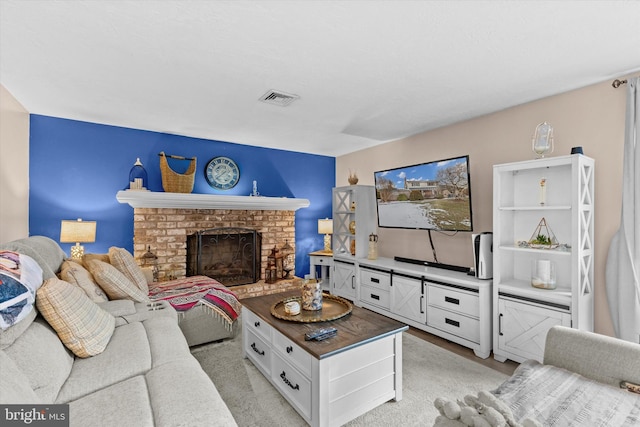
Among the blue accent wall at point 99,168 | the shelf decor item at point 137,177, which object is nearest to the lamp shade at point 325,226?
the blue accent wall at point 99,168

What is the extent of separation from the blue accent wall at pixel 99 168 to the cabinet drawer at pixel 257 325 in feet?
7.22

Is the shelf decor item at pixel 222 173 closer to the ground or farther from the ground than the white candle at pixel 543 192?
farther from the ground

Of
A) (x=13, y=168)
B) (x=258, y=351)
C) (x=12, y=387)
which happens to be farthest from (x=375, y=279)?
(x=13, y=168)

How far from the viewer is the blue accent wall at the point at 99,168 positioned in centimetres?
326

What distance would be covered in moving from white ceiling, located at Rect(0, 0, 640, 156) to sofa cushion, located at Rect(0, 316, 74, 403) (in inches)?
63.2

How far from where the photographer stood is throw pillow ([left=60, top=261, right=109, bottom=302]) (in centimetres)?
210

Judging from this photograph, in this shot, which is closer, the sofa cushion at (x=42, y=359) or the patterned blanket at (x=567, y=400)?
the patterned blanket at (x=567, y=400)

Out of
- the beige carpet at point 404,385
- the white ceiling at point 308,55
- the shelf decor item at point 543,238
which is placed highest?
the white ceiling at point 308,55

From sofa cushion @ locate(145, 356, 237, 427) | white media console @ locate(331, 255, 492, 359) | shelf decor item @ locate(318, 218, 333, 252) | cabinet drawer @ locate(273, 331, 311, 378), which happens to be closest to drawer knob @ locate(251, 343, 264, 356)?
cabinet drawer @ locate(273, 331, 311, 378)

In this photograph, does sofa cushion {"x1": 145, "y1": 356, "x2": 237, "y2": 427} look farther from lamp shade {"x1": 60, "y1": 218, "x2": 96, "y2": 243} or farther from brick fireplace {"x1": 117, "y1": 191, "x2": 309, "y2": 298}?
brick fireplace {"x1": 117, "y1": 191, "x2": 309, "y2": 298}

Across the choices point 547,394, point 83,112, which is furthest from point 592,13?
point 83,112

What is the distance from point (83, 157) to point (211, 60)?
8.09 feet

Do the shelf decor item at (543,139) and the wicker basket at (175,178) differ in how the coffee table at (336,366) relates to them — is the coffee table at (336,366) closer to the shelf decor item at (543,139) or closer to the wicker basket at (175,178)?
the shelf decor item at (543,139)

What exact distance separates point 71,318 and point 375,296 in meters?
3.00
